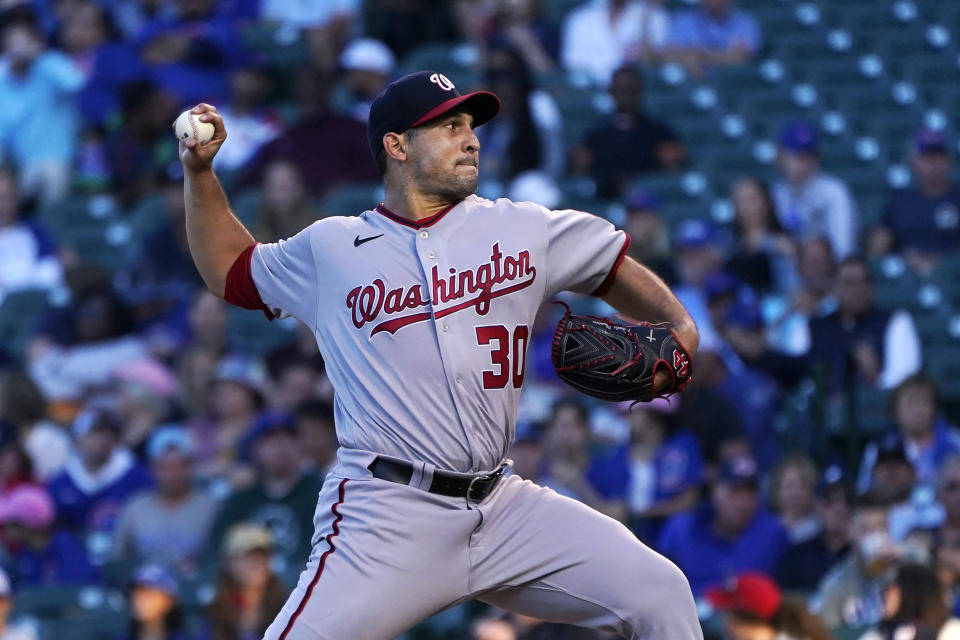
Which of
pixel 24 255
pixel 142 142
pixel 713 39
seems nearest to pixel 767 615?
pixel 713 39

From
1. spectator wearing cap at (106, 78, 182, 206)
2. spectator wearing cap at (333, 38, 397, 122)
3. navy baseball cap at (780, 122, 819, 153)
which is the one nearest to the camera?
navy baseball cap at (780, 122, 819, 153)

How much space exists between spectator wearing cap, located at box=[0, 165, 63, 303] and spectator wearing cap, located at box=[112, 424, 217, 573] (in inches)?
118

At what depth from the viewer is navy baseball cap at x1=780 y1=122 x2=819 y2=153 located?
10.1 meters

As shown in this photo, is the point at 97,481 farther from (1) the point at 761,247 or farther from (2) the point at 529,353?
(1) the point at 761,247

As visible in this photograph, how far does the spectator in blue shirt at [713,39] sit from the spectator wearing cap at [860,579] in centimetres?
456

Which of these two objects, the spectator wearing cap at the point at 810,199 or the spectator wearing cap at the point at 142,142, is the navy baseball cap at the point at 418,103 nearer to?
the spectator wearing cap at the point at 810,199

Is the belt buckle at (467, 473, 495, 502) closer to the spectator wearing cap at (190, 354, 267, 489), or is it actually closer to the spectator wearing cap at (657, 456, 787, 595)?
the spectator wearing cap at (657, 456, 787, 595)

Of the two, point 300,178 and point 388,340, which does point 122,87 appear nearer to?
point 300,178

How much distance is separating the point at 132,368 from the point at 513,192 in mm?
2348

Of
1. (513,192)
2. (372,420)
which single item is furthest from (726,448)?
(372,420)

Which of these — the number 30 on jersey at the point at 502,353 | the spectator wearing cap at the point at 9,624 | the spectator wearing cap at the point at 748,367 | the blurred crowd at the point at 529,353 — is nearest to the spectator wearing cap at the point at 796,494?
the blurred crowd at the point at 529,353

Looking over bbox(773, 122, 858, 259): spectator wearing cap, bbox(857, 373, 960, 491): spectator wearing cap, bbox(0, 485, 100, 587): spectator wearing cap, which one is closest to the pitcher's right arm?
bbox(857, 373, 960, 491): spectator wearing cap

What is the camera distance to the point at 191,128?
15.2ft

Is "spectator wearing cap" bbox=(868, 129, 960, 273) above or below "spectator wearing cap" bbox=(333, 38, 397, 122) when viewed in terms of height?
below
